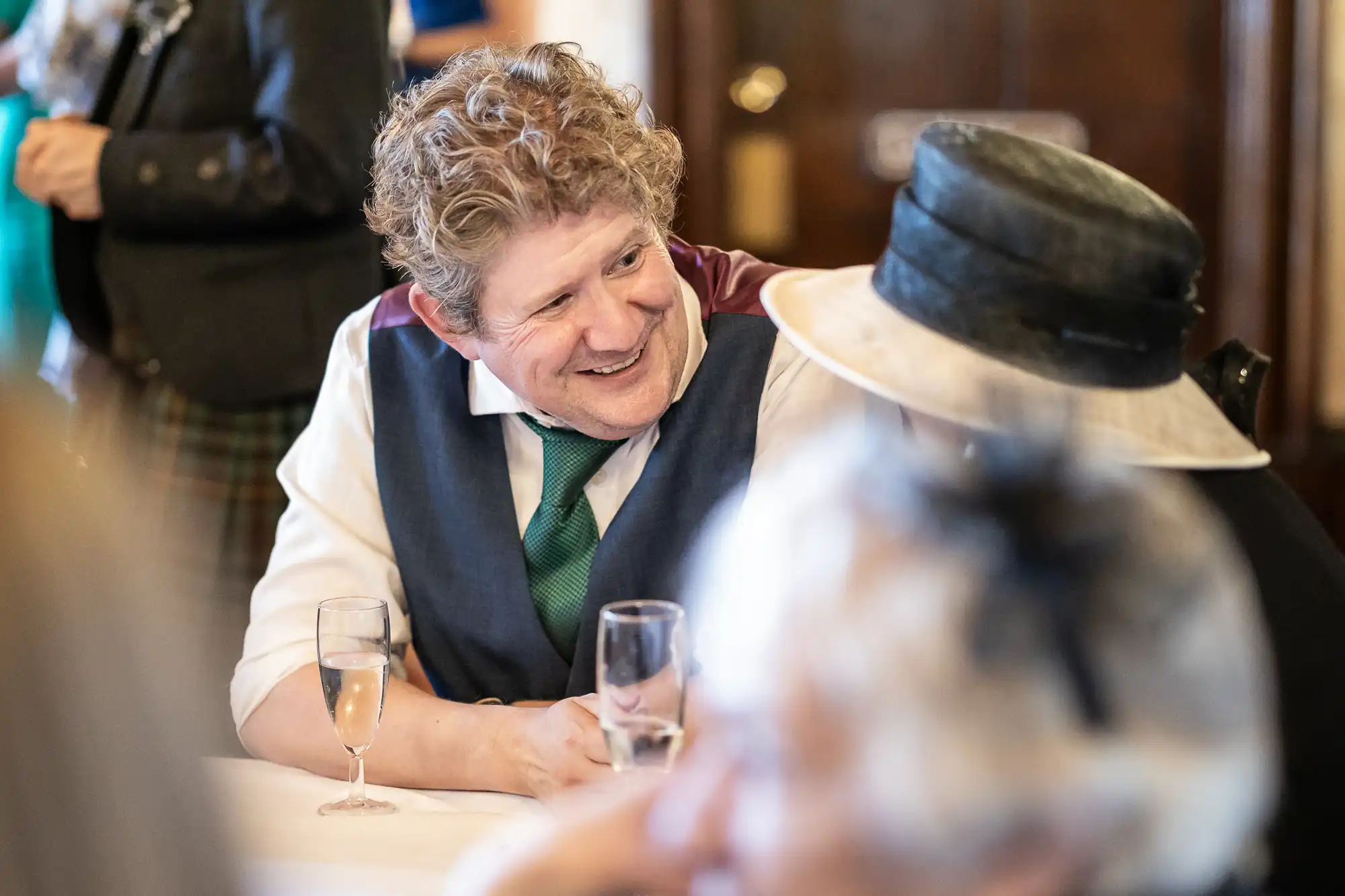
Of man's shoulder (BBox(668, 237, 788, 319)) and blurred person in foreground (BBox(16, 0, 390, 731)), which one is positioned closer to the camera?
man's shoulder (BBox(668, 237, 788, 319))

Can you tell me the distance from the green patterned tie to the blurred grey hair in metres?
0.85

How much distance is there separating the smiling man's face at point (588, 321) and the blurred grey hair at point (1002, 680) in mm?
778

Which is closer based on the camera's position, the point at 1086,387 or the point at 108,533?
the point at 108,533

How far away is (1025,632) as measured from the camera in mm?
757

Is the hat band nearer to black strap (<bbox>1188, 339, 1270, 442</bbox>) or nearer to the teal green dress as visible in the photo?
black strap (<bbox>1188, 339, 1270, 442</bbox>)

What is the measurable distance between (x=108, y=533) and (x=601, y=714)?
795mm

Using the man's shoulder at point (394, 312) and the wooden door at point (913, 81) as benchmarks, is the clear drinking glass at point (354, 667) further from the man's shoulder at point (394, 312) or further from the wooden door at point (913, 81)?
the wooden door at point (913, 81)

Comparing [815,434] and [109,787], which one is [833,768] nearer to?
[109,787]

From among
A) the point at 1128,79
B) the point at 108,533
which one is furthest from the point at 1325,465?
the point at 108,533

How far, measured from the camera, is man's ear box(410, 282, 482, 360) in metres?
1.70

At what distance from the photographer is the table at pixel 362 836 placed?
113 cm

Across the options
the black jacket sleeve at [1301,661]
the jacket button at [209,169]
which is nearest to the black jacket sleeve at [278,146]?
the jacket button at [209,169]

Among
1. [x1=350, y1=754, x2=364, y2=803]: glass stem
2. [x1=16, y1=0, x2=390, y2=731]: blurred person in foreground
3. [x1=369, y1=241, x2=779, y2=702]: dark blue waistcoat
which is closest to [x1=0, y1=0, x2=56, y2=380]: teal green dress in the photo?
[x1=16, y1=0, x2=390, y2=731]: blurred person in foreground

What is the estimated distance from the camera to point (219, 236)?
2.30 metres
